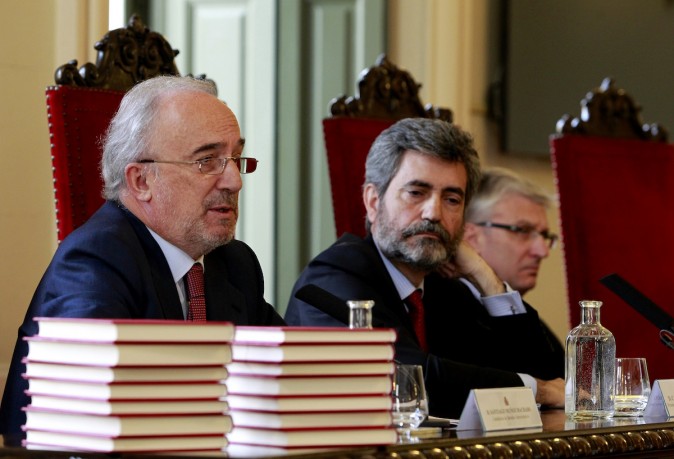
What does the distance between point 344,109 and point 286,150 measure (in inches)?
53.8

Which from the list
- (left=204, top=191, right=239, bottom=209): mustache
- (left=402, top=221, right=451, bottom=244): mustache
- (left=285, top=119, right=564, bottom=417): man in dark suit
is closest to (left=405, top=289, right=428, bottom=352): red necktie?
(left=285, top=119, right=564, bottom=417): man in dark suit

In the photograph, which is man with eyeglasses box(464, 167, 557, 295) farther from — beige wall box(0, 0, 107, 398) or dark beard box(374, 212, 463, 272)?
beige wall box(0, 0, 107, 398)

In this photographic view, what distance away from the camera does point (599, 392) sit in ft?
6.70

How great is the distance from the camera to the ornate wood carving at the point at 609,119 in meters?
3.45

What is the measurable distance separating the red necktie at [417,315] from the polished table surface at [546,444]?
834mm

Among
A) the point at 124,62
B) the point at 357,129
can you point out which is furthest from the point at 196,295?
the point at 357,129

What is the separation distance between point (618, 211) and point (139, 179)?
1800 mm

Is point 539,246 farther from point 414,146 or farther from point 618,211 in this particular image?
point 414,146

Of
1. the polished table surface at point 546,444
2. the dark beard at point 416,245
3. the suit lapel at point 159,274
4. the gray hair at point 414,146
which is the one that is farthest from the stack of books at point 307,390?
the gray hair at point 414,146

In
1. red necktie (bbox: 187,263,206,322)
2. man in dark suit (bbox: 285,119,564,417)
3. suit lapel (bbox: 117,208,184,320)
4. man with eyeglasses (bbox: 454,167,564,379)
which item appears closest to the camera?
suit lapel (bbox: 117,208,184,320)

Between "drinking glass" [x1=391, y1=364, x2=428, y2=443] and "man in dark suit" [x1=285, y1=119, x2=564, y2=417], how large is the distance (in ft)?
2.88

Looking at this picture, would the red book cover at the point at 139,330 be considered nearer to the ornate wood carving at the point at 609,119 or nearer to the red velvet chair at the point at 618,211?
the red velvet chair at the point at 618,211

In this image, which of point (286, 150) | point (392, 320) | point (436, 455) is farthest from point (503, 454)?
point (286, 150)

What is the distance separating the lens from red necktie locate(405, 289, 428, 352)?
278cm
